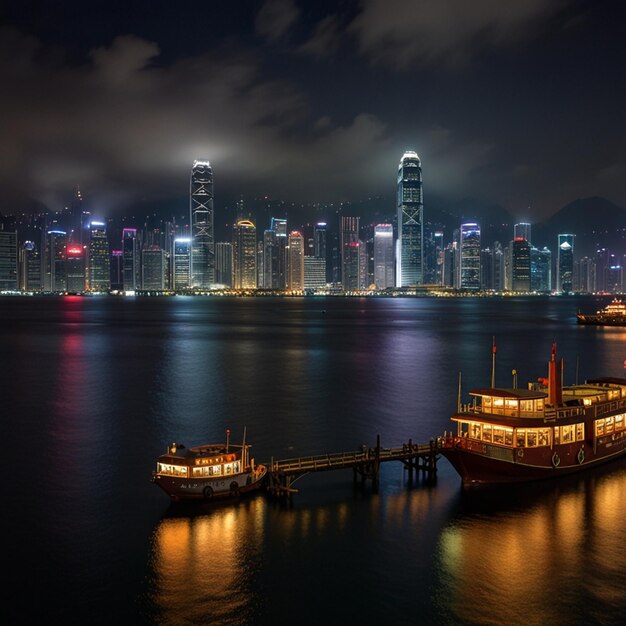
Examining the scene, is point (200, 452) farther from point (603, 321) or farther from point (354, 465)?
point (603, 321)

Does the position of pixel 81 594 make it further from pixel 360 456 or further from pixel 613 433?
pixel 613 433

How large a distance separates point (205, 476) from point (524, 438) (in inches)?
569

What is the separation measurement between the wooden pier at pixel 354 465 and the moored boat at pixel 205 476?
3.11 ft

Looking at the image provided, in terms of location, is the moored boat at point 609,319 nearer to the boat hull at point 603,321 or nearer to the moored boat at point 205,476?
the boat hull at point 603,321

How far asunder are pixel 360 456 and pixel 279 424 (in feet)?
48.2

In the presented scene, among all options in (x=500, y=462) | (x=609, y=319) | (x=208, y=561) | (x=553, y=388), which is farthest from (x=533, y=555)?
(x=609, y=319)

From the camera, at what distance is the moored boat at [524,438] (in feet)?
96.6

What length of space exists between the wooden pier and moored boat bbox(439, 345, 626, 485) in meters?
1.38

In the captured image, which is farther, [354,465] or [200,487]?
[354,465]

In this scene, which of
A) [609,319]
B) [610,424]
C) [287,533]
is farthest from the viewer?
[609,319]

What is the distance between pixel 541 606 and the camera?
784 inches

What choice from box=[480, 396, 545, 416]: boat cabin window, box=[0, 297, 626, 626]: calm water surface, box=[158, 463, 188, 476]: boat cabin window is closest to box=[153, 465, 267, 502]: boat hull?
box=[158, 463, 188, 476]: boat cabin window

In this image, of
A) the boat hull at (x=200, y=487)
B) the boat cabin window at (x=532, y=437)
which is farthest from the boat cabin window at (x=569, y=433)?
the boat hull at (x=200, y=487)

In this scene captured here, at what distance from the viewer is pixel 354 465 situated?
98.5 feet
